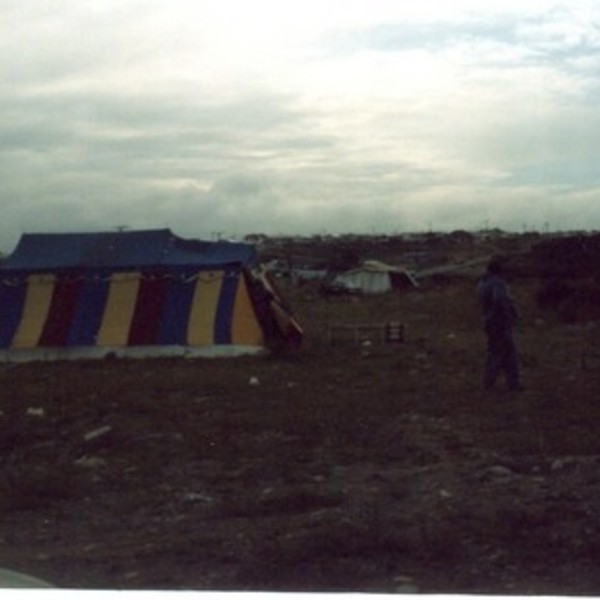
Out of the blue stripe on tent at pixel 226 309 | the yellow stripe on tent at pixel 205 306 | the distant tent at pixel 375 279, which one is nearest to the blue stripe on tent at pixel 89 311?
the yellow stripe on tent at pixel 205 306

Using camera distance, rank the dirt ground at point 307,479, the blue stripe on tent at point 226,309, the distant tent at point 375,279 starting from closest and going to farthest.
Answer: the dirt ground at point 307,479 → the blue stripe on tent at point 226,309 → the distant tent at point 375,279

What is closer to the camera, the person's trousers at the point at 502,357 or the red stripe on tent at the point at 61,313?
the person's trousers at the point at 502,357

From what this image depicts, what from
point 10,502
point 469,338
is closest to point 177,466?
point 10,502

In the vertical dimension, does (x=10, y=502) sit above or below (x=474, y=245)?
below

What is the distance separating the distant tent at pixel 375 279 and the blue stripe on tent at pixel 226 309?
535 centimetres

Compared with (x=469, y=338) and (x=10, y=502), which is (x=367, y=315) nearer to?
(x=469, y=338)

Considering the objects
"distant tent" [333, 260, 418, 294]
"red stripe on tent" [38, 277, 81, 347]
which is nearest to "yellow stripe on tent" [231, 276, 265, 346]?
"red stripe on tent" [38, 277, 81, 347]

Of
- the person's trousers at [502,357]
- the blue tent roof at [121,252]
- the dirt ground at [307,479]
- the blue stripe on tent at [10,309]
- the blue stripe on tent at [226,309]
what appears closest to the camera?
the dirt ground at [307,479]

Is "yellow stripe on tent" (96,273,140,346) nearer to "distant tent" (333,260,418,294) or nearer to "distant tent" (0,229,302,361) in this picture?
"distant tent" (0,229,302,361)

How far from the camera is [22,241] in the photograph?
37.9ft

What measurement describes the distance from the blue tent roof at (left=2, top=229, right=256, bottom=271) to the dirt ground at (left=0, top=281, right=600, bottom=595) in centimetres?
152

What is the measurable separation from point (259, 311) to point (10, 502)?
609cm

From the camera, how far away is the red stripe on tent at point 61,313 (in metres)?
11.1

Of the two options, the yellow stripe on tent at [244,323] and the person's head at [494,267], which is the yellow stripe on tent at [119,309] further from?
the person's head at [494,267]
